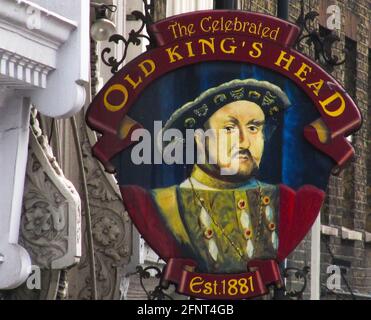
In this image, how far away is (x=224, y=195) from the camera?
14.5 m

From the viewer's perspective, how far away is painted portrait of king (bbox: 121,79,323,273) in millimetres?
14406

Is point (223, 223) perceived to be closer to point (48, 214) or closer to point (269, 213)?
point (269, 213)

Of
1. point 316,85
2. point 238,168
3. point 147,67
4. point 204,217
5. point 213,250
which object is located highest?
point 147,67

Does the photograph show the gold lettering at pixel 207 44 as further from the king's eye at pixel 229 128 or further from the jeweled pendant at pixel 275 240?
the jeweled pendant at pixel 275 240

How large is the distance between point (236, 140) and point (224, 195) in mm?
407

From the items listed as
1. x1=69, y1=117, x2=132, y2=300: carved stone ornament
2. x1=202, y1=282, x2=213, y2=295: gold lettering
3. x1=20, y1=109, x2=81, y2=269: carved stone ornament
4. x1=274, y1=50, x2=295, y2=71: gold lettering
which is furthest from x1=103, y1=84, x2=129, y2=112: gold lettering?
x1=69, y1=117, x2=132, y2=300: carved stone ornament

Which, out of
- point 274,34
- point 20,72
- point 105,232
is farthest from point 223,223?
point 20,72

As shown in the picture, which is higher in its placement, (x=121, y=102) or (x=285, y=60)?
(x=285, y=60)

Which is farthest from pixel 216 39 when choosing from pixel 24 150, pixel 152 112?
pixel 24 150

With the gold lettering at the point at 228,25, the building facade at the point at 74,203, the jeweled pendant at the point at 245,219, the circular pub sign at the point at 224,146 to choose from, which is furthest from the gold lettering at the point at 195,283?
the gold lettering at the point at 228,25

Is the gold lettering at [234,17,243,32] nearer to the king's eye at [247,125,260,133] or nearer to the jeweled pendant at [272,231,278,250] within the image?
the king's eye at [247,125,260,133]

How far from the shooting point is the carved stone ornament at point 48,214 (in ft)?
44.2

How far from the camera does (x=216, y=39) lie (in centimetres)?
1448

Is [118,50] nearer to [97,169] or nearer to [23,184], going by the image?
[97,169]
